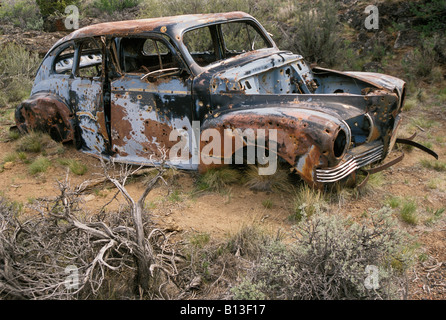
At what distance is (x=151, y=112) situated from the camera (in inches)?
181

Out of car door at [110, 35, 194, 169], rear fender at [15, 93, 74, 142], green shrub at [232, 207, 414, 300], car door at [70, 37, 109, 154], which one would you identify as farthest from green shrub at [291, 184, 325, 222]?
rear fender at [15, 93, 74, 142]

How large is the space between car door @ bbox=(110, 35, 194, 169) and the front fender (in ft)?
2.26

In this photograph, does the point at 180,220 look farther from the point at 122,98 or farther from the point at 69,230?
the point at 122,98

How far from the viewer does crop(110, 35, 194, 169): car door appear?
4.46 metres

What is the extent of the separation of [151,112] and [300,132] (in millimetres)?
1750

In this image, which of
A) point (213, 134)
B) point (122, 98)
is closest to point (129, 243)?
point (213, 134)

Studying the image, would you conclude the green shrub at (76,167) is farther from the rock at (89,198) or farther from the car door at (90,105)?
the rock at (89,198)

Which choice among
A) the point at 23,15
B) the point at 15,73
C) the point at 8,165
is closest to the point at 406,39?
the point at 8,165

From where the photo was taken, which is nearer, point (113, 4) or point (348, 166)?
point (348, 166)

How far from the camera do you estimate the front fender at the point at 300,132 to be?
363cm

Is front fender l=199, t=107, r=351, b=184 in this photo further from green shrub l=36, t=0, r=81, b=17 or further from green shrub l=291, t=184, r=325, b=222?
green shrub l=36, t=0, r=81, b=17

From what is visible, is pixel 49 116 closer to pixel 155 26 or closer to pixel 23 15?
pixel 155 26

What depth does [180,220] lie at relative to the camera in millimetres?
3922

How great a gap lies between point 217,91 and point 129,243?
209 cm
